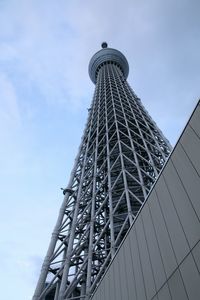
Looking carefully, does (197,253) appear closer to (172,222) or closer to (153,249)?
(172,222)

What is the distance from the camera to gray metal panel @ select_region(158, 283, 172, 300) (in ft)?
24.3

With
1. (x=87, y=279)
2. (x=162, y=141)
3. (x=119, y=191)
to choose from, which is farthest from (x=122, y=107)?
(x=87, y=279)

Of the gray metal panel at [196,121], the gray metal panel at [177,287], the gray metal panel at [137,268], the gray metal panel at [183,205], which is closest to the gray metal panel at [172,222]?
the gray metal panel at [183,205]

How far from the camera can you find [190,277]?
670cm

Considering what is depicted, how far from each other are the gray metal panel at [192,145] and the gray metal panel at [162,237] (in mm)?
1932

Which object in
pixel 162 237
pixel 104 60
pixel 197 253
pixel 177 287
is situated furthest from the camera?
pixel 104 60

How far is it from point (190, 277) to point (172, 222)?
1.50 meters

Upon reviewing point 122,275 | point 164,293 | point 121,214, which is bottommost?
point 164,293

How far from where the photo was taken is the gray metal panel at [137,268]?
8.64 metres

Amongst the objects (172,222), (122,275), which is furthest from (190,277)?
(122,275)

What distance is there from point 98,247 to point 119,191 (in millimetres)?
5027

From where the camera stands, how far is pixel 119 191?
25031 mm

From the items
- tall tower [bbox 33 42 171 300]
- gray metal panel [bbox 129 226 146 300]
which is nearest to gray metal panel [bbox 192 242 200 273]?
gray metal panel [bbox 129 226 146 300]

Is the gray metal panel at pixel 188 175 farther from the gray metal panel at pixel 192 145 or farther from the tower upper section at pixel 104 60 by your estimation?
the tower upper section at pixel 104 60
